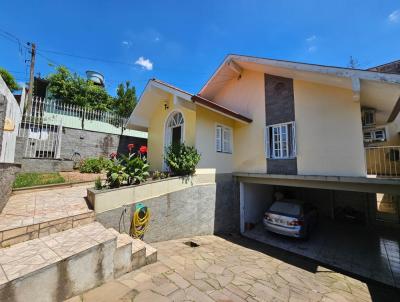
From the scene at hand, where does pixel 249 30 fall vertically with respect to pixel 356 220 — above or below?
above

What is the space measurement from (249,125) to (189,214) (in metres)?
5.44

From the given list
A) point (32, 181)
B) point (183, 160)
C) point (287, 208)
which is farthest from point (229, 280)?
point (32, 181)

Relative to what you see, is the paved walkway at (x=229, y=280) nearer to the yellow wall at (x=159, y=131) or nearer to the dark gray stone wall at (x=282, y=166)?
the dark gray stone wall at (x=282, y=166)

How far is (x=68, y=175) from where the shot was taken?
31.7ft

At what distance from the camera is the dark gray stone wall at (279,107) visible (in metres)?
8.73

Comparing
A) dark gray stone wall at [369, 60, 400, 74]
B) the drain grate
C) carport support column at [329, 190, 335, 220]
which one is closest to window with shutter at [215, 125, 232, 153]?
the drain grate

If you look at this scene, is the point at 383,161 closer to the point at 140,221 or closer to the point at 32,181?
the point at 140,221

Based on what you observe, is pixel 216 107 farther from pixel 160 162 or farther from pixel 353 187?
pixel 353 187

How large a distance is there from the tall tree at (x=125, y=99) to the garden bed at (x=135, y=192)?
13.6 meters

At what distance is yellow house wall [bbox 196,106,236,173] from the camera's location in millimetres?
8812

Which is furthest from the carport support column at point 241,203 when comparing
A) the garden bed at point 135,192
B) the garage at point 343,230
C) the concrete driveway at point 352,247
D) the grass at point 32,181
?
the grass at point 32,181

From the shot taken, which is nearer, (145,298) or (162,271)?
(145,298)

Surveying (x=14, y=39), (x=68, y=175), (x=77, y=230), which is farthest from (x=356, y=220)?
(x=14, y=39)

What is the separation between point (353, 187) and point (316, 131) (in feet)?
8.08
